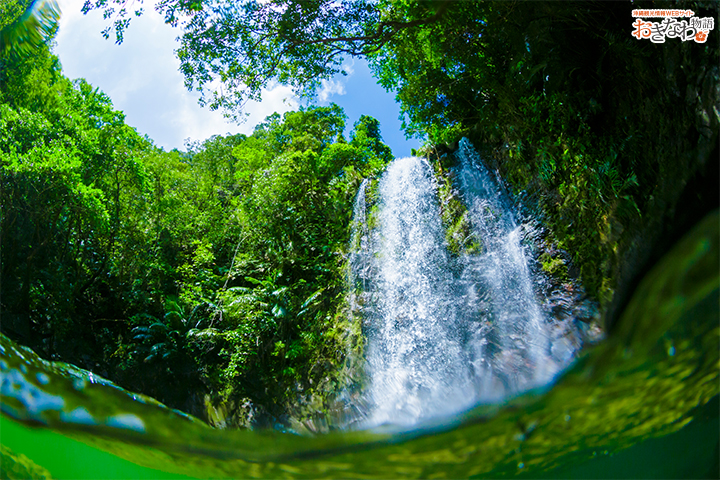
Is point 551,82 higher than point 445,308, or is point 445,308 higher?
point 551,82

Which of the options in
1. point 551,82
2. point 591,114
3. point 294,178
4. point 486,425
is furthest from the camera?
point 294,178

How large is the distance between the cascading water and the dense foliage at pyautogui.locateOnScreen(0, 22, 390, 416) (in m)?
1.05

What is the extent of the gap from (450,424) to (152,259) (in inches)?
368

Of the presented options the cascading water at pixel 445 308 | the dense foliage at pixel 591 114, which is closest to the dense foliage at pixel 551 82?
the dense foliage at pixel 591 114

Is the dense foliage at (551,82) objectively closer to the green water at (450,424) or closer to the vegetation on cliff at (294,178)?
the vegetation on cliff at (294,178)

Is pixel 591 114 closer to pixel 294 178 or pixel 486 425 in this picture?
pixel 486 425

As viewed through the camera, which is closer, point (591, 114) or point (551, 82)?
point (591, 114)

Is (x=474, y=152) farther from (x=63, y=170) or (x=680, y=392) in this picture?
(x=63, y=170)

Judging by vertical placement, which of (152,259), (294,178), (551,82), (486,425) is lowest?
(486,425)

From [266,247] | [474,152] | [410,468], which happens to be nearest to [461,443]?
[410,468]

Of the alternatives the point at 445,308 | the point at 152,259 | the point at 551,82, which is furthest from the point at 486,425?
the point at 152,259

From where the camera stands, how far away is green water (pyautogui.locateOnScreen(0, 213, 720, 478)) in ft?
3.70

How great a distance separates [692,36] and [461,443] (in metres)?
4.53

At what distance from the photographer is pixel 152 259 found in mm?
9008
